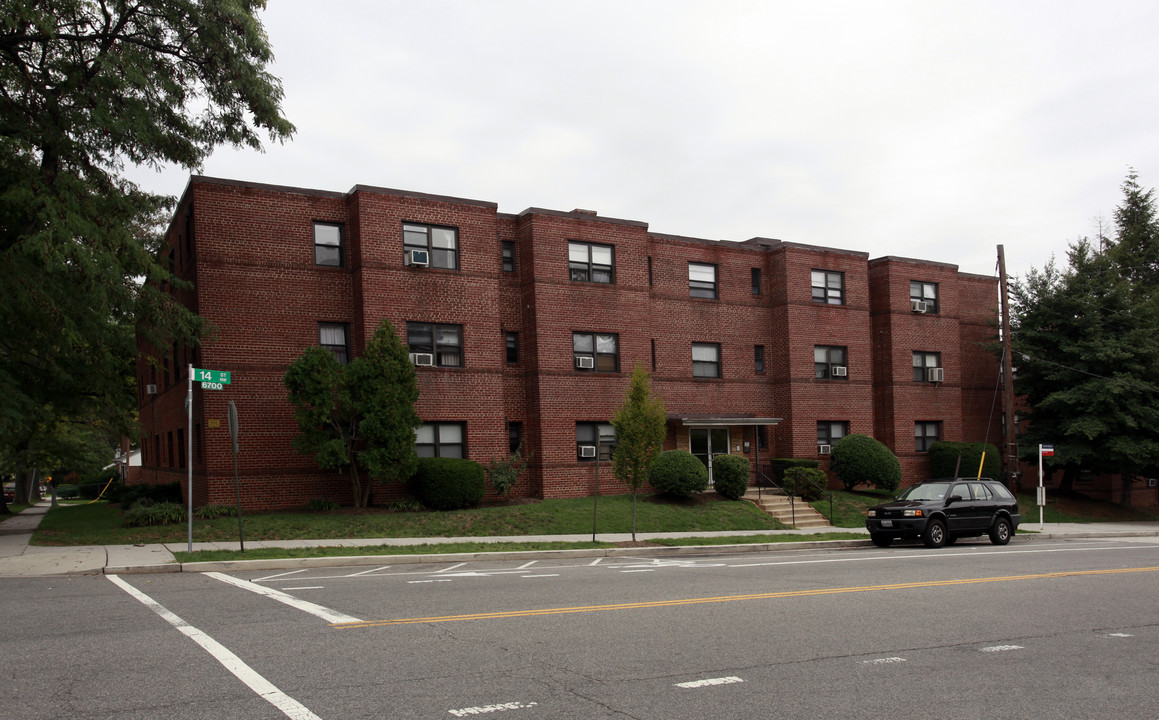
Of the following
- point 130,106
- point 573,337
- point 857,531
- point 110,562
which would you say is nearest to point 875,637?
point 110,562

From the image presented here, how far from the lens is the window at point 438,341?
25328 millimetres

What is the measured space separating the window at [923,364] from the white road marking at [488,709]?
32.0 m

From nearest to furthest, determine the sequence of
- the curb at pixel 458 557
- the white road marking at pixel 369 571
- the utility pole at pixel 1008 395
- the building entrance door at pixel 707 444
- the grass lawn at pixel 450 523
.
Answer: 1. the white road marking at pixel 369 571
2. the curb at pixel 458 557
3. the grass lawn at pixel 450 523
4. the utility pole at pixel 1008 395
5. the building entrance door at pixel 707 444

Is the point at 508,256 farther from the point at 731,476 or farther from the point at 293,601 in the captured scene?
the point at 293,601

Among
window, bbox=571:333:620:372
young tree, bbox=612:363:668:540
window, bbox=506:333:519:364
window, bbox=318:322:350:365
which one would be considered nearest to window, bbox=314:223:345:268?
window, bbox=318:322:350:365

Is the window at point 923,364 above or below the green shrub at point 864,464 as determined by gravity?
above

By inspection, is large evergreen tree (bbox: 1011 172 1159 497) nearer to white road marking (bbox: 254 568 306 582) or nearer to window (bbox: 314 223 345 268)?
window (bbox: 314 223 345 268)

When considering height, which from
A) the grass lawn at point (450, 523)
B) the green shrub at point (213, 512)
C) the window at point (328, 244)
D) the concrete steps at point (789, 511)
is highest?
the window at point (328, 244)

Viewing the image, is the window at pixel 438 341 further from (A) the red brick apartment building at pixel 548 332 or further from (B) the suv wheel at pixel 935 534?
(B) the suv wheel at pixel 935 534

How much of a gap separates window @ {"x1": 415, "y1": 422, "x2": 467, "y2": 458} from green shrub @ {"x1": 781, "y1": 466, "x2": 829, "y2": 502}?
11.0m

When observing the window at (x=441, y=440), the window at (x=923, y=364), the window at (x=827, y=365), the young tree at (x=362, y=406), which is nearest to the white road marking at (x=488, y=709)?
the young tree at (x=362, y=406)

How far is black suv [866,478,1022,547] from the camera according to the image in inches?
787

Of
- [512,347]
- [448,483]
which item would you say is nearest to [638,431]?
[448,483]

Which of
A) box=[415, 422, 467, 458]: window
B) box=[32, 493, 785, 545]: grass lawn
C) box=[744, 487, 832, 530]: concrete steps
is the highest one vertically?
box=[415, 422, 467, 458]: window
